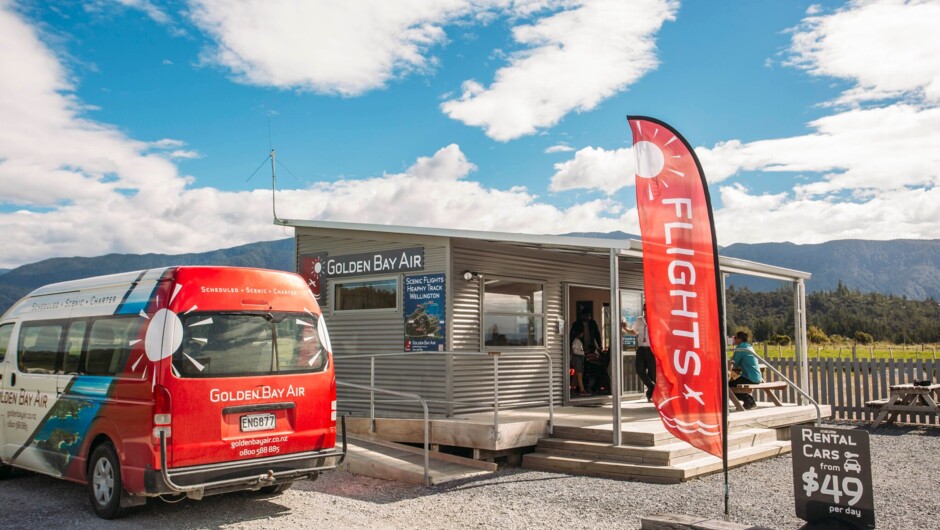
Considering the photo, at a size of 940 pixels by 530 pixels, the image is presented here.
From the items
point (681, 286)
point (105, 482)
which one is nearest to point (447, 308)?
point (681, 286)

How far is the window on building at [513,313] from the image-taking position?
12203 mm

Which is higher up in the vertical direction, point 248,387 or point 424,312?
point 424,312

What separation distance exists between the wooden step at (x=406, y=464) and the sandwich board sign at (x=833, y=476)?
443cm

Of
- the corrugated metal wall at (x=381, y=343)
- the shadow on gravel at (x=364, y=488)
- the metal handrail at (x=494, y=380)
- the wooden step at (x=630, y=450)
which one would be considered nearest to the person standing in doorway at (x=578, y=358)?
the metal handrail at (x=494, y=380)

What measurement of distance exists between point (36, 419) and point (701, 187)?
7025mm

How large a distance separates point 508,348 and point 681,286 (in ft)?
19.0

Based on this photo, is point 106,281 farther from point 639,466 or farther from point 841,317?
point 841,317

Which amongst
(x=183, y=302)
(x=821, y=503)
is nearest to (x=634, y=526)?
(x=821, y=503)

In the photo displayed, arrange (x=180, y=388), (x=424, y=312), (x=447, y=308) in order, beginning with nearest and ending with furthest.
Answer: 1. (x=180, y=388)
2. (x=447, y=308)
3. (x=424, y=312)

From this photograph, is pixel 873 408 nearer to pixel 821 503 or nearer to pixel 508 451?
pixel 508 451

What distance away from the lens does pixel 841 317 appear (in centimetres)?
7625

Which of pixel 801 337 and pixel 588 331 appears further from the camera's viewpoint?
pixel 801 337

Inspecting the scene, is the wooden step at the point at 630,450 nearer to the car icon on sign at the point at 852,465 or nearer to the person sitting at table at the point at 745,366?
the person sitting at table at the point at 745,366

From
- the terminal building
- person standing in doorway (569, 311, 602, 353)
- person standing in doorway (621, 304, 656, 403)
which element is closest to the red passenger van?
the terminal building
